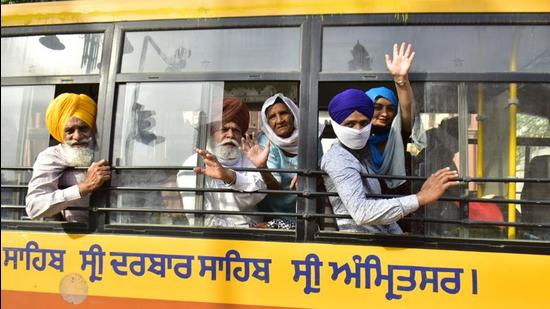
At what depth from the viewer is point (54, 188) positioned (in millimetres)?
2711

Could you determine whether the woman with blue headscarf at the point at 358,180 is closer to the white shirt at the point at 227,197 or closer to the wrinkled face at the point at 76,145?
the white shirt at the point at 227,197

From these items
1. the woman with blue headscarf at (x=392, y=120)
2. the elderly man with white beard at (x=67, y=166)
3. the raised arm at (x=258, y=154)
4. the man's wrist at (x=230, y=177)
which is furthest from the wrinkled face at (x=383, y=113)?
the elderly man with white beard at (x=67, y=166)

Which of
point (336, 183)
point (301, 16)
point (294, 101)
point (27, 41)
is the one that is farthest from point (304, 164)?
point (27, 41)

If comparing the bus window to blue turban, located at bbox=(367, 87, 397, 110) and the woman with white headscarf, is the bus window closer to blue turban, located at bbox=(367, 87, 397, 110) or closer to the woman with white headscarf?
the woman with white headscarf

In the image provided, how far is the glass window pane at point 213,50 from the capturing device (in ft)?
8.64

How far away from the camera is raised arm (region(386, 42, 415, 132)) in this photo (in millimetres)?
2455

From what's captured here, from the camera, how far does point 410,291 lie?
7.57 feet

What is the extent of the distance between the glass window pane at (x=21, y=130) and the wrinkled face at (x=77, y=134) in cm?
24

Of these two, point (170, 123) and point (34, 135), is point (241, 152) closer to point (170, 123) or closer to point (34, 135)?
point (170, 123)

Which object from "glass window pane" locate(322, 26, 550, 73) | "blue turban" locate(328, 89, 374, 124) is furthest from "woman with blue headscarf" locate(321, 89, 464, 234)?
"glass window pane" locate(322, 26, 550, 73)

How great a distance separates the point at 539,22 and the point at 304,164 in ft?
4.73

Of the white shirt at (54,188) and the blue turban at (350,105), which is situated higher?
the blue turban at (350,105)

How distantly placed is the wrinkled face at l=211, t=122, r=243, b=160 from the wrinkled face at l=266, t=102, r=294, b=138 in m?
0.23

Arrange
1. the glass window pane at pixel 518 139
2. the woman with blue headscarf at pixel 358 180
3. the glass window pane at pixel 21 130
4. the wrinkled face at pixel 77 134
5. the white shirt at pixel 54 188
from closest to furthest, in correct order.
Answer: the woman with blue headscarf at pixel 358 180
the glass window pane at pixel 518 139
the white shirt at pixel 54 188
the wrinkled face at pixel 77 134
the glass window pane at pixel 21 130
